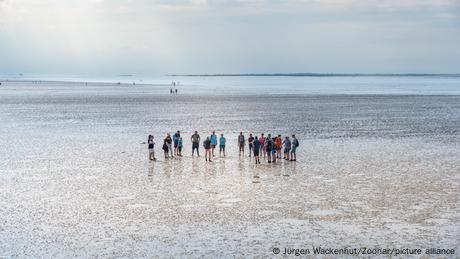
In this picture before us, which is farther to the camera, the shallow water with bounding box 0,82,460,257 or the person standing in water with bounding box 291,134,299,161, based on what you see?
the person standing in water with bounding box 291,134,299,161

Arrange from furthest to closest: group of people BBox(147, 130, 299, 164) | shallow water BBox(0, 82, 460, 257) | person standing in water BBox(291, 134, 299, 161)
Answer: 1. person standing in water BBox(291, 134, 299, 161)
2. group of people BBox(147, 130, 299, 164)
3. shallow water BBox(0, 82, 460, 257)

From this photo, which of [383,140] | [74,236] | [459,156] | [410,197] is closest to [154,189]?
[74,236]

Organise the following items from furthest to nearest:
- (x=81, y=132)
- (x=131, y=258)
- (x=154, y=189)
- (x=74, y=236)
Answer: (x=81, y=132), (x=154, y=189), (x=74, y=236), (x=131, y=258)

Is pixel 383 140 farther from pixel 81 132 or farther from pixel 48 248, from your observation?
pixel 48 248

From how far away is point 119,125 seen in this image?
51.0 m

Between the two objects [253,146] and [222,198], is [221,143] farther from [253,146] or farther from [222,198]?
[222,198]

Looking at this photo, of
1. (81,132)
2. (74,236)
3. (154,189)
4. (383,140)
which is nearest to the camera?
(74,236)

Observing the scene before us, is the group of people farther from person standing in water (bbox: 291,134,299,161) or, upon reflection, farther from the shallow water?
the shallow water

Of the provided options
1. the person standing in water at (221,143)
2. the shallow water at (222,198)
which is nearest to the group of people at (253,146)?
the person standing in water at (221,143)

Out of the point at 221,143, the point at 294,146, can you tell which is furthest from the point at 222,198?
the point at 221,143

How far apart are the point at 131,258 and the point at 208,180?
32.9ft

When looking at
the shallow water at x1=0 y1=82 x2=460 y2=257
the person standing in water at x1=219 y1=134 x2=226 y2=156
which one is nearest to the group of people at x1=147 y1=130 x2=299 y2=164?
the person standing in water at x1=219 y1=134 x2=226 y2=156

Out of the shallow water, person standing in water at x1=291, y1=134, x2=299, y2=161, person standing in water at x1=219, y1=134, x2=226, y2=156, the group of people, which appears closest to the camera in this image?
the shallow water

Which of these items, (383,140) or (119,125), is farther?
(119,125)
